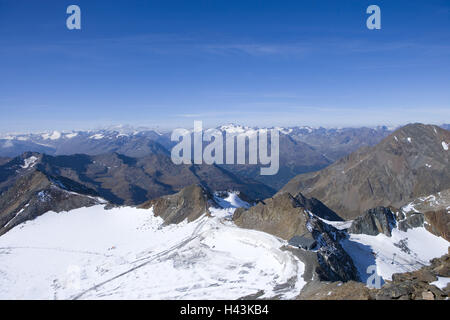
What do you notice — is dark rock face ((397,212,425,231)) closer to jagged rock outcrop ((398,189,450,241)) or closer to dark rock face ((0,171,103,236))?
jagged rock outcrop ((398,189,450,241))

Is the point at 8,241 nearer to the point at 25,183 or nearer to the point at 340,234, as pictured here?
the point at 25,183

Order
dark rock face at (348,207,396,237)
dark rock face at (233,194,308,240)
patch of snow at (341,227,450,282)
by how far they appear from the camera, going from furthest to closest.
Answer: dark rock face at (348,207,396,237) → patch of snow at (341,227,450,282) → dark rock face at (233,194,308,240)

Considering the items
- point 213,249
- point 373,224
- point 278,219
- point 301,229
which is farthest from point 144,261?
point 373,224

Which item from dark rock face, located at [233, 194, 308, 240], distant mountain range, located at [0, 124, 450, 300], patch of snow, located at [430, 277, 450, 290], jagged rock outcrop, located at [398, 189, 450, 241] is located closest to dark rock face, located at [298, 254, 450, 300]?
distant mountain range, located at [0, 124, 450, 300]

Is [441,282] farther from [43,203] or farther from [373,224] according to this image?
[43,203]

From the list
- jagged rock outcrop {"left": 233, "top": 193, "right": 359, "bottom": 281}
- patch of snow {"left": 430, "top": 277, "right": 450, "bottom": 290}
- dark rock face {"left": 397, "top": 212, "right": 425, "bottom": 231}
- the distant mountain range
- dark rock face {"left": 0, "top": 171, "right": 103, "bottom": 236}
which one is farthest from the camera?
dark rock face {"left": 397, "top": 212, "right": 425, "bottom": 231}

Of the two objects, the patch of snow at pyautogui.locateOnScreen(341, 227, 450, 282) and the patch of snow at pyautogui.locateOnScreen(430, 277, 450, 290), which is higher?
the patch of snow at pyautogui.locateOnScreen(430, 277, 450, 290)

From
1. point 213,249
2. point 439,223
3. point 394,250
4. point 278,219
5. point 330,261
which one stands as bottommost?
point 394,250
